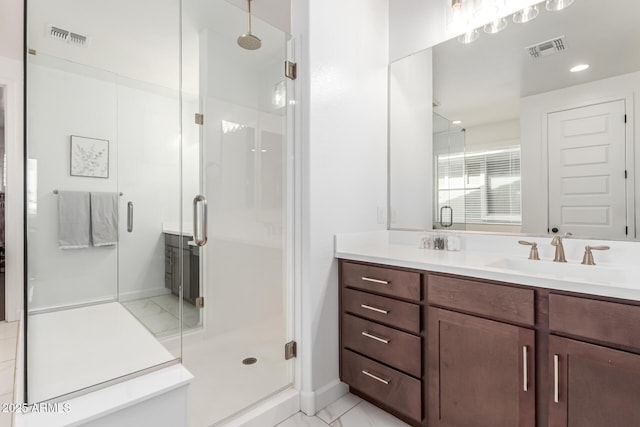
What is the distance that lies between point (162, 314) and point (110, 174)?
1.29 meters

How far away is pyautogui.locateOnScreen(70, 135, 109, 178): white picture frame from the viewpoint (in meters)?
2.23

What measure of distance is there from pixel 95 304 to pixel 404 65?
113 inches

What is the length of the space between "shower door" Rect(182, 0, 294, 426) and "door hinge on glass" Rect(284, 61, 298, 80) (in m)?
0.04

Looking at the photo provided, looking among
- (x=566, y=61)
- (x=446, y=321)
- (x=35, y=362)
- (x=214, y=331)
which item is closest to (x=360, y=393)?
(x=446, y=321)

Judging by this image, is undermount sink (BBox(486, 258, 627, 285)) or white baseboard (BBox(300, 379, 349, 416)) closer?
undermount sink (BBox(486, 258, 627, 285))

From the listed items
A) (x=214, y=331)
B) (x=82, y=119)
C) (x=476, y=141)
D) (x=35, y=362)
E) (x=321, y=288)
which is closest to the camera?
(x=35, y=362)

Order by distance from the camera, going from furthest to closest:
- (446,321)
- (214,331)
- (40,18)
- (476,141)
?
(214,331)
(476,141)
(40,18)
(446,321)

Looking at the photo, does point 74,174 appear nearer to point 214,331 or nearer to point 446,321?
point 214,331

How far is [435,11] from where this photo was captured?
1.99 m

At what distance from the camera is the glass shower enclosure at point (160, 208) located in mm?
1540

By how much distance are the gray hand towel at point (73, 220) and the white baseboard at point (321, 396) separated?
6.12ft

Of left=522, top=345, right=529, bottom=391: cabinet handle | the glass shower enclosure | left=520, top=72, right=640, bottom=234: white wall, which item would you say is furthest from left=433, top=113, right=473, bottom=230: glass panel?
the glass shower enclosure

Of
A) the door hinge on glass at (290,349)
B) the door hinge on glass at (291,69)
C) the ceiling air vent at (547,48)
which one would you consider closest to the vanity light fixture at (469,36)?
the ceiling air vent at (547,48)

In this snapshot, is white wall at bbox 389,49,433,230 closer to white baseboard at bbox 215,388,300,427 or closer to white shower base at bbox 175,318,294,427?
white shower base at bbox 175,318,294,427
